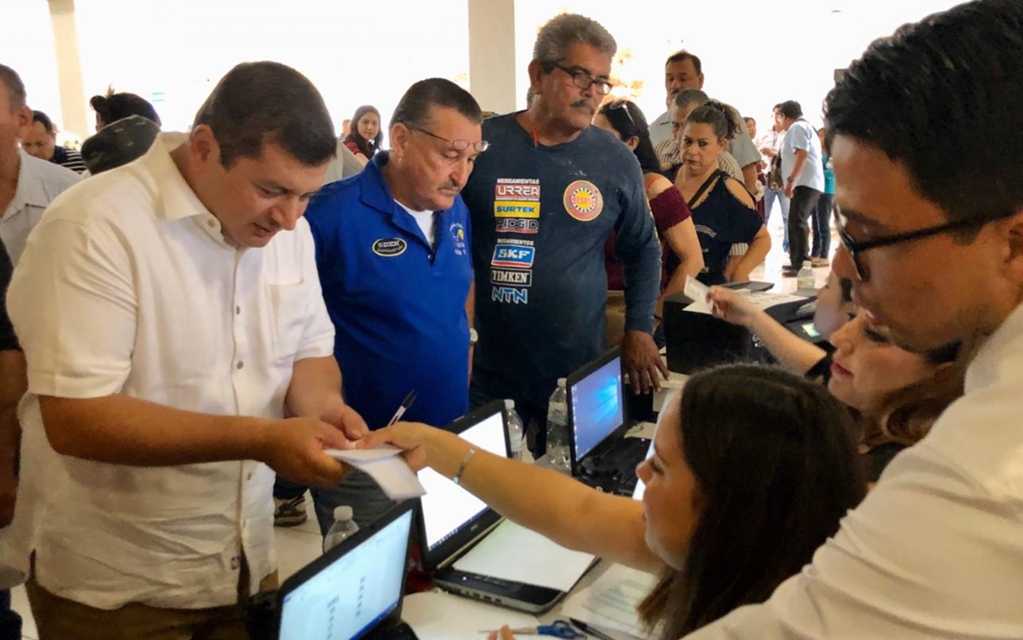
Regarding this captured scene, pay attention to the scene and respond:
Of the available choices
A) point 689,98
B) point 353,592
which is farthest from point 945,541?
point 689,98

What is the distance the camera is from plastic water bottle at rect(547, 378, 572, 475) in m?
2.50

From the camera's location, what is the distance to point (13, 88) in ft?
8.71

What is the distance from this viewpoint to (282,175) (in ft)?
4.50

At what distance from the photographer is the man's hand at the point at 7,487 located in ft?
5.40

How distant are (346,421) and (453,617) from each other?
0.46 metres

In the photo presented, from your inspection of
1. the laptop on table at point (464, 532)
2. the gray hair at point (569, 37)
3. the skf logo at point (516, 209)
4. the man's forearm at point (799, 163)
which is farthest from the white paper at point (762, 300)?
the man's forearm at point (799, 163)

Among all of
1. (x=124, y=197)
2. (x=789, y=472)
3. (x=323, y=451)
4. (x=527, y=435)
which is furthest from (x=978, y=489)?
(x=527, y=435)

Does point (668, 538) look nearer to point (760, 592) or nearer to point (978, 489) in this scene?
point (760, 592)

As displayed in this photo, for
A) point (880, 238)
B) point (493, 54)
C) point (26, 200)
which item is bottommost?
point (26, 200)

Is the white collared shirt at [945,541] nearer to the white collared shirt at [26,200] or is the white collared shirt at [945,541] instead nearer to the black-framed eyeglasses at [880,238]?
the black-framed eyeglasses at [880,238]

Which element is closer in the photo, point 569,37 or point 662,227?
point 569,37

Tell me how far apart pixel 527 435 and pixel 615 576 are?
111 cm

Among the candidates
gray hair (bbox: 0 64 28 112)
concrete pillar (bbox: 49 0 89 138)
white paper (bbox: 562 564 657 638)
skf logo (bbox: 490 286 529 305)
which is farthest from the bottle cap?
concrete pillar (bbox: 49 0 89 138)

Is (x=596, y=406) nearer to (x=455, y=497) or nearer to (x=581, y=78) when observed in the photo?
(x=455, y=497)
